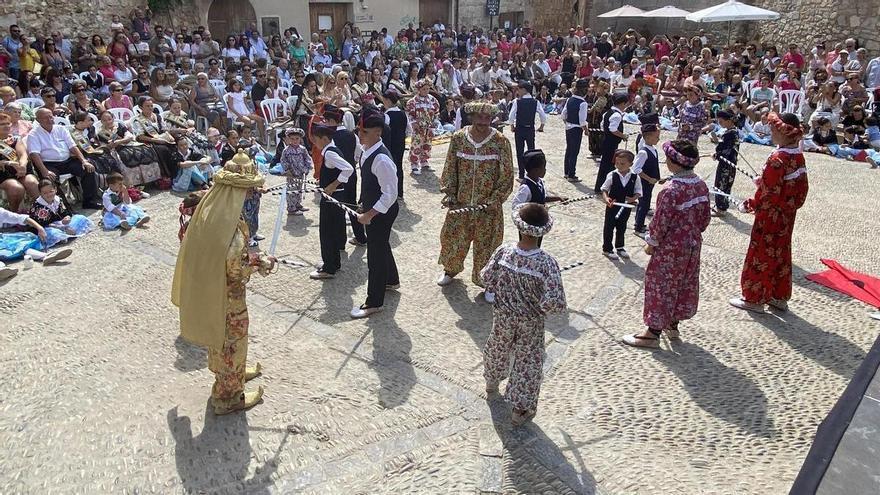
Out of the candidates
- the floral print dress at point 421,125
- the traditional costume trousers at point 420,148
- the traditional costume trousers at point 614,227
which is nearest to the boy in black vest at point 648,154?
the traditional costume trousers at point 614,227

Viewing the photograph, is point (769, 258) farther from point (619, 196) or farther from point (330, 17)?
point (330, 17)

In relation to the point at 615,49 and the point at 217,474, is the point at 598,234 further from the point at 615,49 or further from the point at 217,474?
the point at 615,49

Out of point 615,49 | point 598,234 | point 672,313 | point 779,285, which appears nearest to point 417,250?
point 598,234

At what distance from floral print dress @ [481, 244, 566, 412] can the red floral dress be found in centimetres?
293

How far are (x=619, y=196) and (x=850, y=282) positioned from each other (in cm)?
254

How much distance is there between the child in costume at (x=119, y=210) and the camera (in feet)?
27.8

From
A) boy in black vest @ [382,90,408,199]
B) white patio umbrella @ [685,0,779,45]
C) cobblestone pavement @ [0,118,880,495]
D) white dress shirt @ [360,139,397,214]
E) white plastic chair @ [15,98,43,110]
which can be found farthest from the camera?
white patio umbrella @ [685,0,779,45]

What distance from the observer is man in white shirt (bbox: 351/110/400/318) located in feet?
19.0

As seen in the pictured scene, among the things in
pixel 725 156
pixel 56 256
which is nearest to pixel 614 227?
pixel 725 156

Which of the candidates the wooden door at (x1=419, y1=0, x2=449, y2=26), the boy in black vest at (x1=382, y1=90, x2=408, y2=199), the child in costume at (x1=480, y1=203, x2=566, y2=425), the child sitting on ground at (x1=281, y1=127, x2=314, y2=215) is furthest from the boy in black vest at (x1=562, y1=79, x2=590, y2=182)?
the wooden door at (x1=419, y1=0, x2=449, y2=26)

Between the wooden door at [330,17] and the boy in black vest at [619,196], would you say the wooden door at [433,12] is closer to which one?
Result: the wooden door at [330,17]

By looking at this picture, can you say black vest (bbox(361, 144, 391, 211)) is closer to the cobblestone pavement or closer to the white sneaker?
the cobblestone pavement

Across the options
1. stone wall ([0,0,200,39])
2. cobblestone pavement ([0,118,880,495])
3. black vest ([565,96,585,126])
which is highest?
stone wall ([0,0,200,39])

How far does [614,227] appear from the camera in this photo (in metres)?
7.65
